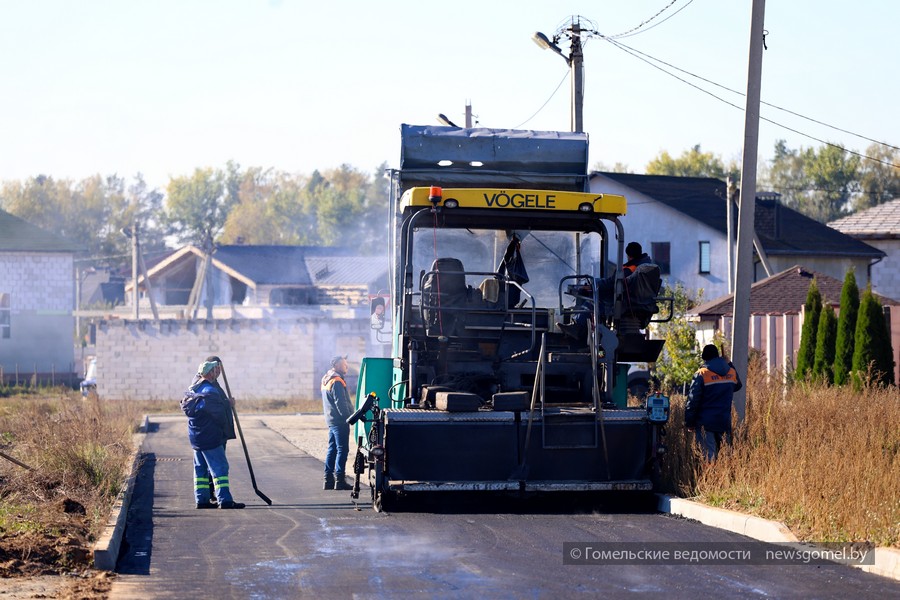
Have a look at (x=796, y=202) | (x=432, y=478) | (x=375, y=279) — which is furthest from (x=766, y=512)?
(x=796, y=202)

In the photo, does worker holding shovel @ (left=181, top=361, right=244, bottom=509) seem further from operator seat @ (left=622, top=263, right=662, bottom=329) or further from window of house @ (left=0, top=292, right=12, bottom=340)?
window of house @ (left=0, top=292, right=12, bottom=340)

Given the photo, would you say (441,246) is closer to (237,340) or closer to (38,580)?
(38,580)

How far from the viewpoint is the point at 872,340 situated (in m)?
20.8

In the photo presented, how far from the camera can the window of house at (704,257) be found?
46.7 meters

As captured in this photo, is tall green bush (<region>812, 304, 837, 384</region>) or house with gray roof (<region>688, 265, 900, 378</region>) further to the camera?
house with gray roof (<region>688, 265, 900, 378</region>)

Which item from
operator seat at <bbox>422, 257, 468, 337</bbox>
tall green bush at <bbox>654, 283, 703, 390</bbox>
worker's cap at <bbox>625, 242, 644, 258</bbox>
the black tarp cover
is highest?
the black tarp cover

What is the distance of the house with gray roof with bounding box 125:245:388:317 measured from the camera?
58.6m

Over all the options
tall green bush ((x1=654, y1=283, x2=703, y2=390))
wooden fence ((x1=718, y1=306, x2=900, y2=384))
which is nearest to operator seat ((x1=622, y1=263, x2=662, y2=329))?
tall green bush ((x1=654, y1=283, x2=703, y2=390))

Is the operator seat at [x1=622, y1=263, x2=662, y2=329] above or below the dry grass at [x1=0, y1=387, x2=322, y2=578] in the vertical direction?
above

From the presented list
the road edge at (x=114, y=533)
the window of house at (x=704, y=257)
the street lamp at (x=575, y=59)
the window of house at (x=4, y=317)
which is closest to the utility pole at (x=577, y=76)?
the street lamp at (x=575, y=59)

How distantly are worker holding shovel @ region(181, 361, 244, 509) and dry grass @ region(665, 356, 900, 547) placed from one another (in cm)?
459

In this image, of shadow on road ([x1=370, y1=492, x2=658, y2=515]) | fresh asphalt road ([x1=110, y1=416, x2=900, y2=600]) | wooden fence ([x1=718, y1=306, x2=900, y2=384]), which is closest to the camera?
fresh asphalt road ([x1=110, y1=416, x2=900, y2=600])

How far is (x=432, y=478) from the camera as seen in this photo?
36.9 feet

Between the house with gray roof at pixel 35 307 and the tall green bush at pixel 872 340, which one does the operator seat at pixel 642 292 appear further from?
the house with gray roof at pixel 35 307
